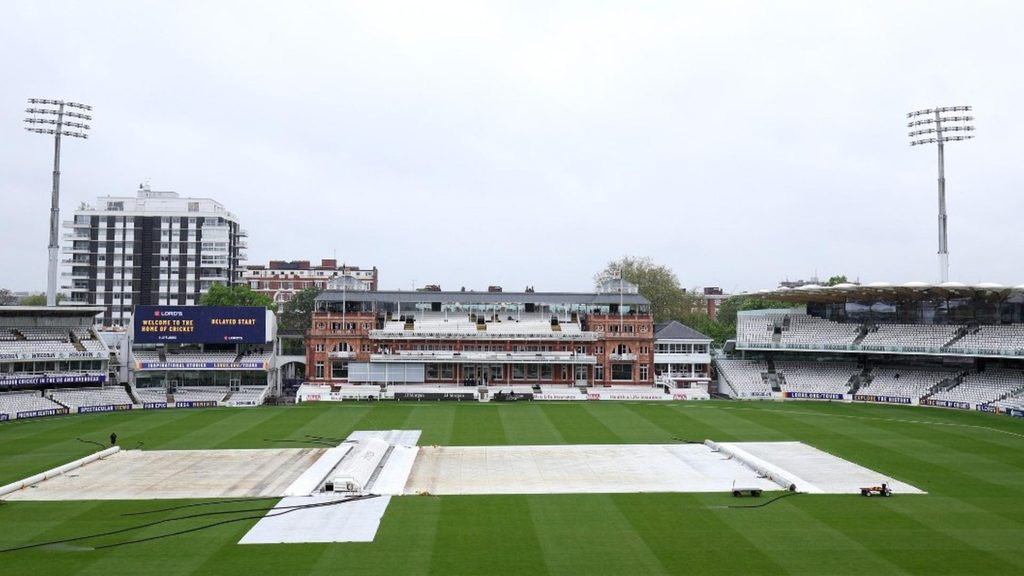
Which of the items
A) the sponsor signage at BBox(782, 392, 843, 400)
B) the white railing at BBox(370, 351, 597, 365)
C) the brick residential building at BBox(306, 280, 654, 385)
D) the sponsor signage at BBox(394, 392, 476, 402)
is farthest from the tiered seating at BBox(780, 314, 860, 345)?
the sponsor signage at BBox(394, 392, 476, 402)

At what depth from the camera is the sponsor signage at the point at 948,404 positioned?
60.9 meters

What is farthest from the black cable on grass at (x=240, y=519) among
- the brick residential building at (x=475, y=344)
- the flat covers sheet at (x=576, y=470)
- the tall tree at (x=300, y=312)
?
the tall tree at (x=300, y=312)

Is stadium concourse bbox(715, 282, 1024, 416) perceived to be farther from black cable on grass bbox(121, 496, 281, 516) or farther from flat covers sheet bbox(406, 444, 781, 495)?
black cable on grass bbox(121, 496, 281, 516)

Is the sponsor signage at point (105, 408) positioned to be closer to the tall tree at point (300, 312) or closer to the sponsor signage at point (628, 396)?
the sponsor signage at point (628, 396)

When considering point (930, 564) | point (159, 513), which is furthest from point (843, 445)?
point (159, 513)

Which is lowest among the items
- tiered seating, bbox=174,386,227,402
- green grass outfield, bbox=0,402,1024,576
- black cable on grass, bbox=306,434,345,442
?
green grass outfield, bbox=0,402,1024,576

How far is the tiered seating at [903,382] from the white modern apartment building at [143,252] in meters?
85.5

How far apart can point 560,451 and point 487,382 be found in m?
33.0

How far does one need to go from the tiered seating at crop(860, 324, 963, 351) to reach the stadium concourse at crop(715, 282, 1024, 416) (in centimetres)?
8

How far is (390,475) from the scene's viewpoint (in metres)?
35.5

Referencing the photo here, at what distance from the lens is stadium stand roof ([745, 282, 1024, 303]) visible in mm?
64188

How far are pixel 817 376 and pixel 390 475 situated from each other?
4994cm

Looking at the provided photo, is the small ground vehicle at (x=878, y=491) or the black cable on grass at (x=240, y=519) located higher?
the small ground vehicle at (x=878, y=491)

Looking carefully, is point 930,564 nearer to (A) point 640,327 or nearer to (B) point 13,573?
(B) point 13,573
